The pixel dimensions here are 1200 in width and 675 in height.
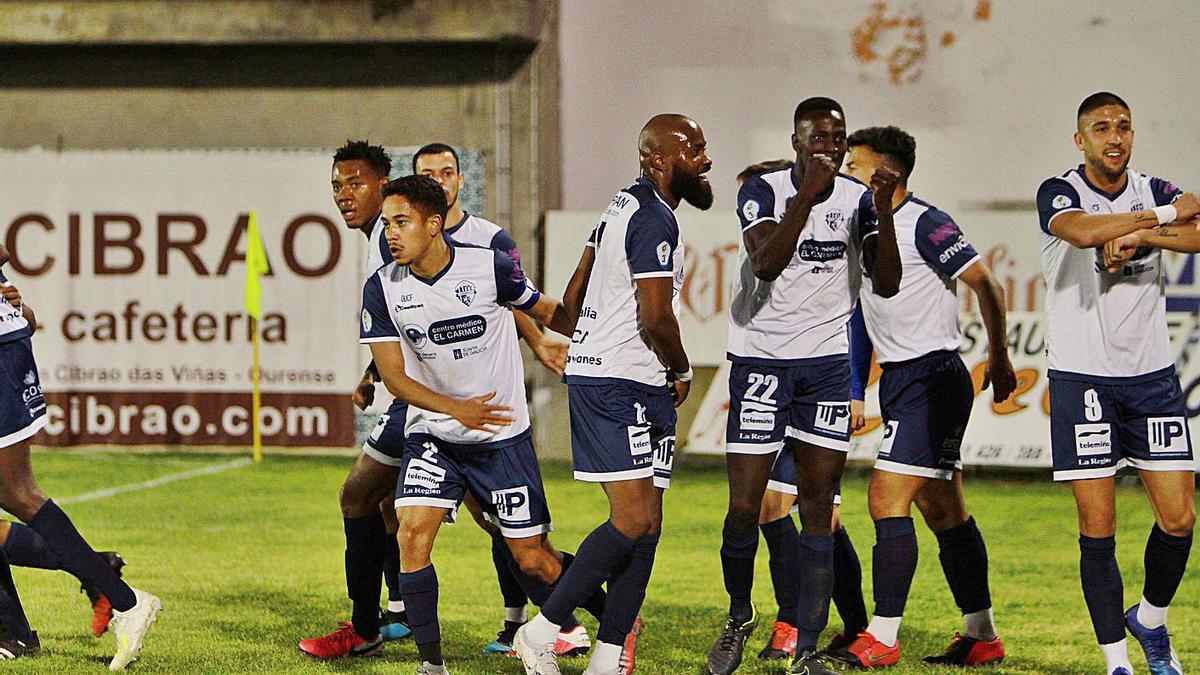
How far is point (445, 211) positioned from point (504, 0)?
998 cm

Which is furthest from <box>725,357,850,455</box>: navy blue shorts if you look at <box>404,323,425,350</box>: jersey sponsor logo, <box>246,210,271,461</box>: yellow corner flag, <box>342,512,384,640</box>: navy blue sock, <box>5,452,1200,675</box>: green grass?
<box>246,210,271,461</box>: yellow corner flag

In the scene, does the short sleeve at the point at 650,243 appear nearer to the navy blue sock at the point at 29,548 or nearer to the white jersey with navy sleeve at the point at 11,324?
the white jersey with navy sleeve at the point at 11,324

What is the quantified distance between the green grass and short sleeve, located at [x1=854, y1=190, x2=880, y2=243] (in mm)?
1788

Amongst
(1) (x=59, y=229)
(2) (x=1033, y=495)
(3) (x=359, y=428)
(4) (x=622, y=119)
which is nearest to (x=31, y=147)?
(1) (x=59, y=229)

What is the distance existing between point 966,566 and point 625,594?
1.58 meters

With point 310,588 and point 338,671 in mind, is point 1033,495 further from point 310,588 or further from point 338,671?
point 338,671

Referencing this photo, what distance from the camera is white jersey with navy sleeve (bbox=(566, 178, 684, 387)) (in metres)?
5.58

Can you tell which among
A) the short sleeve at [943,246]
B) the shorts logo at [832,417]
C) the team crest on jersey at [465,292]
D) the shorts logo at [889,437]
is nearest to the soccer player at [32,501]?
the team crest on jersey at [465,292]

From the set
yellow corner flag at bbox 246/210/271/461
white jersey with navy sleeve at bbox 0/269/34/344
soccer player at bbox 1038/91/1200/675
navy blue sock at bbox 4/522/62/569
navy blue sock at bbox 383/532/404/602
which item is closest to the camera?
soccer player at bbox 1038/91/1200/675

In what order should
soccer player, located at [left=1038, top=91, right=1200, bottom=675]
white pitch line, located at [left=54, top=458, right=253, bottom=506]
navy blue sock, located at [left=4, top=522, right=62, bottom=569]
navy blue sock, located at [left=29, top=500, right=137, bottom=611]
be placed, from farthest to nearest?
white pitch line, located at [left=54, top=458, right=253, bottom=506] → navy blue sock, located at [left=4, top=522, right=62, bottom=569] → navy blue sock, located at [left=29, top=500, right=137, bottom=611] → soccer player, located at [left=1038, top=91, right=1200, bottom=675]

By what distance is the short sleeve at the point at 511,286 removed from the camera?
5852 mm

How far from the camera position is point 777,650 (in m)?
6.43

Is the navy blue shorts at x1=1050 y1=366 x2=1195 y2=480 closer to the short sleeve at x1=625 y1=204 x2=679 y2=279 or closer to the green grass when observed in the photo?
the green grass

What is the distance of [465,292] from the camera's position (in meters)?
5.77
